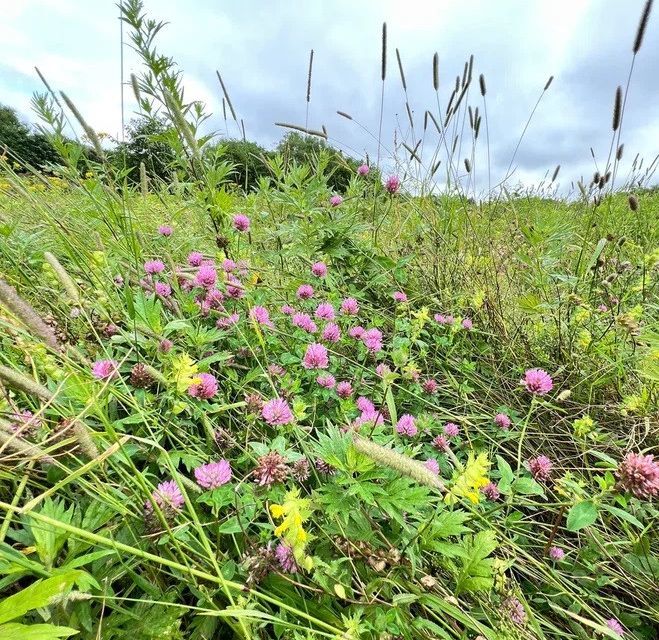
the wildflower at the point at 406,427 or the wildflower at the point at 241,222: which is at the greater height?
the wildflower at the point at 241,222

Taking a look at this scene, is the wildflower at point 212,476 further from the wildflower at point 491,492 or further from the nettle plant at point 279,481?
the wildflower at point 491,492

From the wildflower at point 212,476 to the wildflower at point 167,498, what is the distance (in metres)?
0.05

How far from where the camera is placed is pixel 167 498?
2.61 ft

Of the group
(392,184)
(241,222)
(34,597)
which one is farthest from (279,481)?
(392,184)

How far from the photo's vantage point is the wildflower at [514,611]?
2.73ft

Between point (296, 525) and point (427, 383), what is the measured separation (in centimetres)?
92

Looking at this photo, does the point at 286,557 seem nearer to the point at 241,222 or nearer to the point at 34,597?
the point at 34,597

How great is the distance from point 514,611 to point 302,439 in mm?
610

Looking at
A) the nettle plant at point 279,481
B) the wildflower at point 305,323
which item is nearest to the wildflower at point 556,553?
the nettle plant at point 279,481

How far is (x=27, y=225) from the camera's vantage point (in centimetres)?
254

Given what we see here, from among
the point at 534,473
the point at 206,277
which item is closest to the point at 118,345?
the point at 206,277

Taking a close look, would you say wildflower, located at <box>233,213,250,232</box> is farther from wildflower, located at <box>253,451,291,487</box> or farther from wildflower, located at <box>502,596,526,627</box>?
wildflower, located at <box>502,596,526,627</box>

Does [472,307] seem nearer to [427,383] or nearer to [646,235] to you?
[427,383]

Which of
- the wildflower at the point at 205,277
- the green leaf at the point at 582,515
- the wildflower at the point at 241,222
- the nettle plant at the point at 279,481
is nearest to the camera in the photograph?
the nettle plant at the point at 279,481
